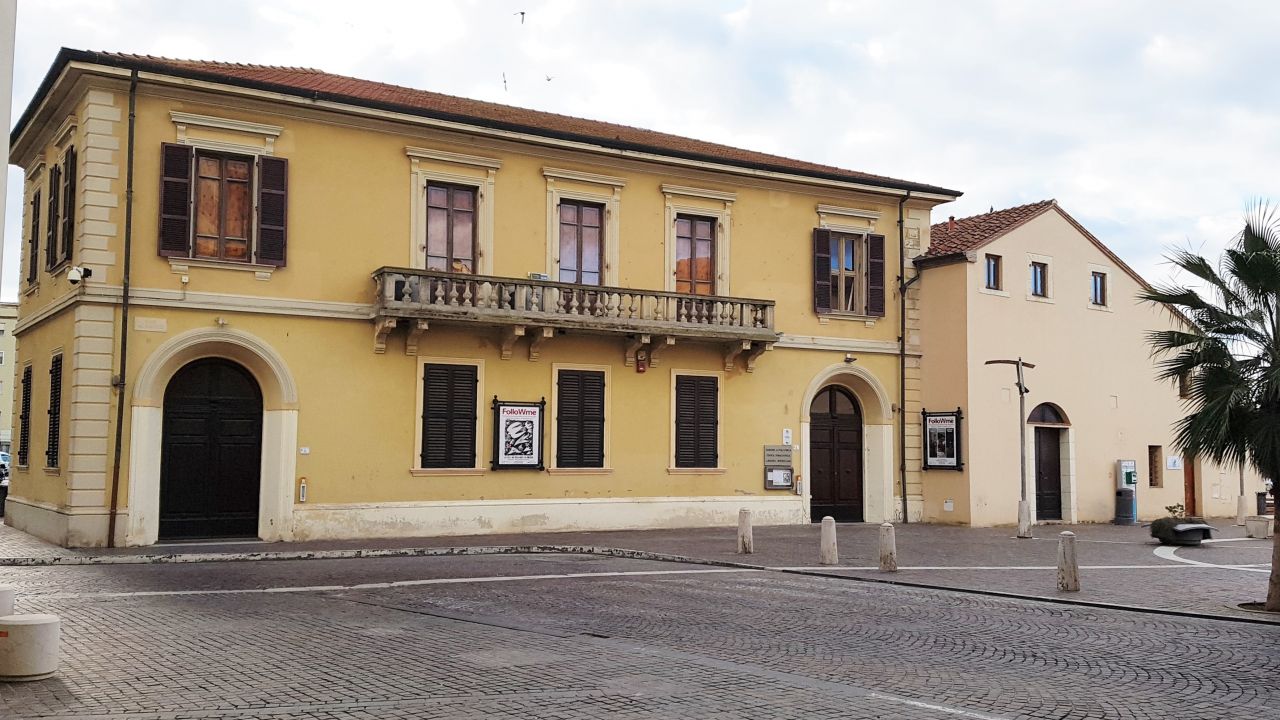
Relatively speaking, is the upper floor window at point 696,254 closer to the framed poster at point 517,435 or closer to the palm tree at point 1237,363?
the framed poster at point 517,435

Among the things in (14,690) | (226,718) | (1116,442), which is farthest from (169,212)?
(1116,442)

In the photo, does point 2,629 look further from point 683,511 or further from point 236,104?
point 683,511

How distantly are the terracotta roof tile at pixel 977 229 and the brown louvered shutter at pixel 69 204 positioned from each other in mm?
19065

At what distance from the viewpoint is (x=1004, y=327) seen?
92.9 ft

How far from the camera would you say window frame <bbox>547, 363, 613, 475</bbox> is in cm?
2403

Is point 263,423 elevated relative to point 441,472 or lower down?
elevated

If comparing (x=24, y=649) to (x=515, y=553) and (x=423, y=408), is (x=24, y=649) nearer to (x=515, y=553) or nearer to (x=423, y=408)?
(x=515, y=553)

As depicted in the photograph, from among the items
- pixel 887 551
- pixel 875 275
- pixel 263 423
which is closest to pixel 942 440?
pixel 875 275

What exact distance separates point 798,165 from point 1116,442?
11316 mm

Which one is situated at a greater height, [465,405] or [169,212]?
[169,212]

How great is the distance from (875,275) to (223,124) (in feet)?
50.7

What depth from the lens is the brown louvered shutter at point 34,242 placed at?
24641mm

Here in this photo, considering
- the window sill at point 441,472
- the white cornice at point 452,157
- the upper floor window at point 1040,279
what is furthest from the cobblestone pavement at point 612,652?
the upper floor window at point 1040,279

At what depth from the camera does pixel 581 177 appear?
2469cm
